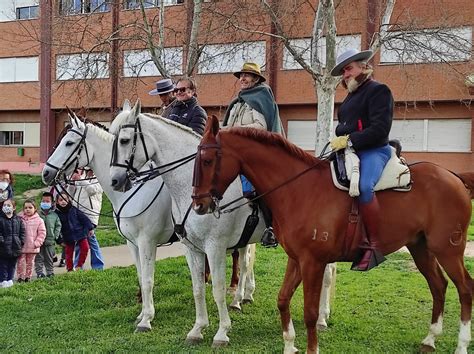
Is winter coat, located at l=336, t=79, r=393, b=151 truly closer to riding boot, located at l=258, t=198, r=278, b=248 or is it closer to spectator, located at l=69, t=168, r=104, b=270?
riding boot, located at l=258, t=198, r=278, b=248

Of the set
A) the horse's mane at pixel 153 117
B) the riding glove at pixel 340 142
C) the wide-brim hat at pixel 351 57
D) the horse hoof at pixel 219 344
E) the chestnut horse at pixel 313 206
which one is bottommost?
the horse hoof at pixel 219 344

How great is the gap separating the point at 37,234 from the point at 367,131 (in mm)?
6335

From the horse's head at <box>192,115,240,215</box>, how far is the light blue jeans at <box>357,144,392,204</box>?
1.19 metres

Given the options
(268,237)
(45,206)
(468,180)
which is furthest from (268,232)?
(45,206)

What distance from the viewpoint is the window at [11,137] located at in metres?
33.4

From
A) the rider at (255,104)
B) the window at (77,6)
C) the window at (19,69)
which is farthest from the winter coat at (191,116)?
the window at (19,69)

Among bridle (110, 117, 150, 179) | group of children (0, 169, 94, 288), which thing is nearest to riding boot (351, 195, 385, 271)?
bridle (110, 117, 150, 179)

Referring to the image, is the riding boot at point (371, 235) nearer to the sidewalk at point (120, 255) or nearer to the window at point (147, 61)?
the sidewalk at point (120, 255)

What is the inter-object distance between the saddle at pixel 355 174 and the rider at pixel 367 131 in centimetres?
6

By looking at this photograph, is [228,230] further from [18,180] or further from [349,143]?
[18,180]

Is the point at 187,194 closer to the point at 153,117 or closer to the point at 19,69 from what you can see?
the point at 153,117

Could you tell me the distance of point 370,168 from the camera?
16.5ft

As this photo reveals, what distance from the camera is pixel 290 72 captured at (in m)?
26.0

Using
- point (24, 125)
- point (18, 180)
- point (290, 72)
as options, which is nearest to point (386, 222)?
point (290, 72)
